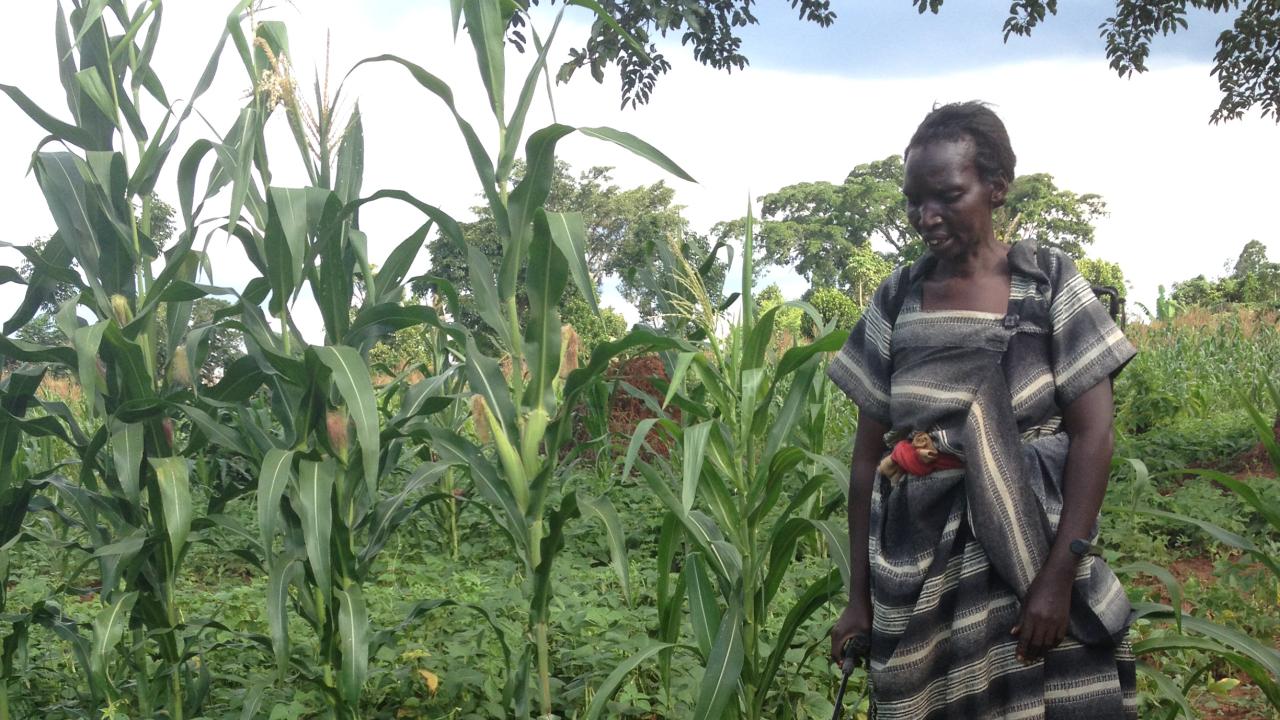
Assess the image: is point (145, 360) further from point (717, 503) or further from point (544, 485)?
point (717, 503)

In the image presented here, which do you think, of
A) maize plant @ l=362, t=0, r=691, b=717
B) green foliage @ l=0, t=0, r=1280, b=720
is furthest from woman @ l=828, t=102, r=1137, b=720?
maize plant @ l=362, t=0, r=691, b=717

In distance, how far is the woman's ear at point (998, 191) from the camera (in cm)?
210

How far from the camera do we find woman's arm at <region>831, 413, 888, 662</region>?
2311 mm

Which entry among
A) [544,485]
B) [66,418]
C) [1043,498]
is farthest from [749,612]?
[66,418]

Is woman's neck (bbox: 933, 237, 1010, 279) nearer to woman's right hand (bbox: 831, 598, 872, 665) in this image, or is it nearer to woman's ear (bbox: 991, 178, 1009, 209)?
woman's ear (bbox: 991, 178, 1009, 209)

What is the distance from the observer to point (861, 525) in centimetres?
234

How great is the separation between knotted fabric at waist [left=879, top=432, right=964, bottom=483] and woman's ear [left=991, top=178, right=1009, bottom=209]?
0.48 metres

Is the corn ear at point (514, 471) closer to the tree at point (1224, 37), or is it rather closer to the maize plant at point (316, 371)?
the maize plant at point (316, 371)

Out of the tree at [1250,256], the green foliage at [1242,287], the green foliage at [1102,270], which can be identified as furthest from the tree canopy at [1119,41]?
the tree at [1250,256]

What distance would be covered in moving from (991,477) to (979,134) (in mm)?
663

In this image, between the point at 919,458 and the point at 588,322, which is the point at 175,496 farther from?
the point at 588,322

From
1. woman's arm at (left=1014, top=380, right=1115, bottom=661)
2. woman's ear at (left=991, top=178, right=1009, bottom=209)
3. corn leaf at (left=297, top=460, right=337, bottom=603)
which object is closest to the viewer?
woman's arm at (left=1014, top=380, right=1115, bottom=661)

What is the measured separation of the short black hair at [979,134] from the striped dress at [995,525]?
7.1 inches

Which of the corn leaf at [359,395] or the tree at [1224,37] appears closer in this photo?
the corn leaf at [359,395]
